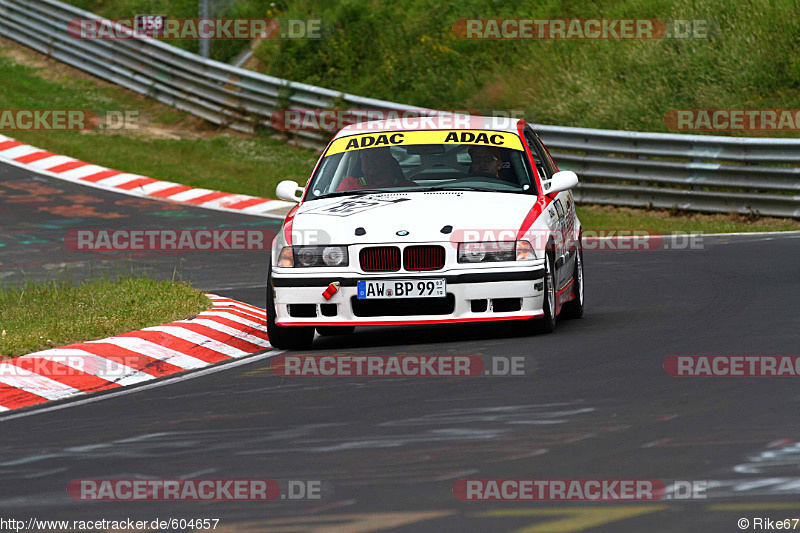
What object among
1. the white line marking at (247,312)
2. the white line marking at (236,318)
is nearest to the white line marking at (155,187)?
the white line marking at (247,312)

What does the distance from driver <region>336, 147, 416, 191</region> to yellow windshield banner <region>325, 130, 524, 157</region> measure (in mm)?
128

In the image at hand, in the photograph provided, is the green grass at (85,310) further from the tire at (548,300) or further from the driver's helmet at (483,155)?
the tire at (548,300)

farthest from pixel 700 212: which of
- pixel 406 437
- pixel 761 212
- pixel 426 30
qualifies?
pixel 406 437

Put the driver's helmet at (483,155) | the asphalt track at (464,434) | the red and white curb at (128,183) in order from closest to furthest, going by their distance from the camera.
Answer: the asphalt track at (464,434)
the driver's helmet at (483,155)
the red and white curb at (128,183)

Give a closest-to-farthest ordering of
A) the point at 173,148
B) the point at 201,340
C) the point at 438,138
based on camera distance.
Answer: the point at 201,340 → the point at 438,138 → the point at 173,148

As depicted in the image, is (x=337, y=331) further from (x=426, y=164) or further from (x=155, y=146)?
(x=155, y=146)

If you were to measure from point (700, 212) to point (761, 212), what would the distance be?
1.00m

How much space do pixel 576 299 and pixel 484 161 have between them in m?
1.32

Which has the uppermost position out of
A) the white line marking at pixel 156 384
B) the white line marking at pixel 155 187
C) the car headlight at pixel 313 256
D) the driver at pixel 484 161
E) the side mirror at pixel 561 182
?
the driver at pixel 484 161

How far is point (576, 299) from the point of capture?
420 inches

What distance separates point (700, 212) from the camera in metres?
19.3

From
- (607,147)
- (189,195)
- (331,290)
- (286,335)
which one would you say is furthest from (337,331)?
(189,195)

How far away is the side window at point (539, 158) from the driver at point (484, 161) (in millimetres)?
346

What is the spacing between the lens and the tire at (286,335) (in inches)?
374
